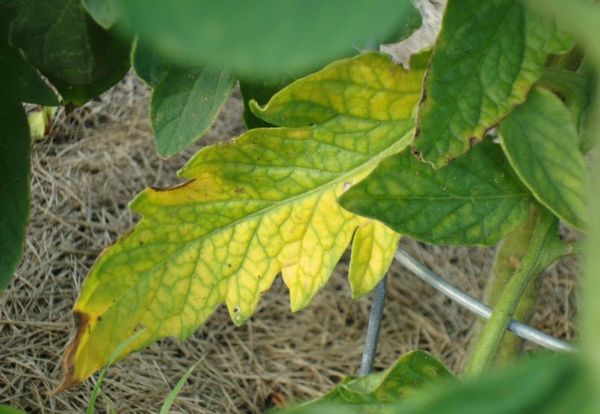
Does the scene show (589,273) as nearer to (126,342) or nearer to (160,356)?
(126,342)

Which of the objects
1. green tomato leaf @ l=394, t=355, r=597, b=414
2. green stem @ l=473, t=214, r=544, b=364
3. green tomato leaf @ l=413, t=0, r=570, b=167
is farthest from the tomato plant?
green tomato leaf @ l=394, t=355, r=597, b=414

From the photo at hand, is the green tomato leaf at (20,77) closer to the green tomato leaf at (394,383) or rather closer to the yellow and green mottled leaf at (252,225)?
the yellow and green mottled leaf at (252,225)

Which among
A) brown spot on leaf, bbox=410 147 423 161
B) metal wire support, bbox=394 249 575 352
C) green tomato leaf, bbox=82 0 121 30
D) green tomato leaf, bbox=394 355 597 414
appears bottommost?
metal wire support, bbox=394 249 575 352

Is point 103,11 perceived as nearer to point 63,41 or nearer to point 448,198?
point 63,41

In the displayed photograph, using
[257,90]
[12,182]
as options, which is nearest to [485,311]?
[257,90]

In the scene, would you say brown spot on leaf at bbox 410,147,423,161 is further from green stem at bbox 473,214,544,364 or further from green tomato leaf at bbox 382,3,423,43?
green stem at bbox 473,214,544,364

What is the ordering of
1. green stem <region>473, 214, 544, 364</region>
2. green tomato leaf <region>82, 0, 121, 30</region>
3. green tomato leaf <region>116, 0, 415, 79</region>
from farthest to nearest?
1. green stem <region>473, 214, 544, 364</region>
2. green tomato leaf <region>82, 0, 121, 30</region>
3. green tomato leaf <region>116, 0, 415, 79</region>
